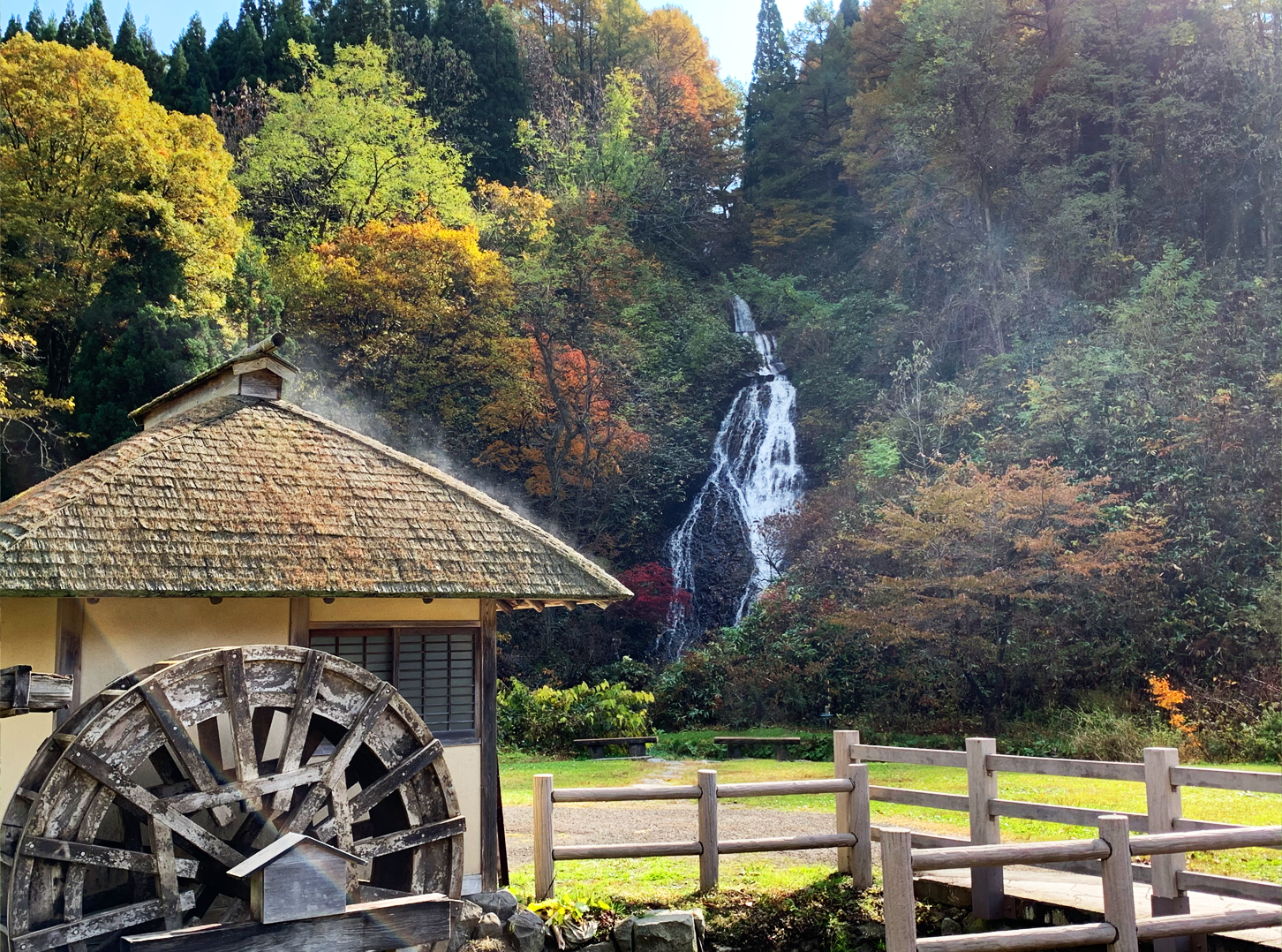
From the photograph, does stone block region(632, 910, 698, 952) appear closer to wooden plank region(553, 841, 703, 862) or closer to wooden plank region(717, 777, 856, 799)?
wooden plank region(553, 841, 703, 862)

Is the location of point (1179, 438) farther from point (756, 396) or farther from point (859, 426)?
point (756, 396)

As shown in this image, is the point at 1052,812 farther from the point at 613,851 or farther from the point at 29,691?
the point at 29,691

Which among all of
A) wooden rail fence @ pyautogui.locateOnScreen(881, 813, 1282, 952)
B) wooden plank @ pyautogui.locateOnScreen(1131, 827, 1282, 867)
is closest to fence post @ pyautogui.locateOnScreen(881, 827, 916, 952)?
wooden rail fence @ pyautogui.locateOnScreen(881, 813, 1282, 952)

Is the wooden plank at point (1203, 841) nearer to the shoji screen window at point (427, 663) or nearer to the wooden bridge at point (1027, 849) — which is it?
the wooden bridge at point (1027, 849)

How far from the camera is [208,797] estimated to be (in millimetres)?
7402

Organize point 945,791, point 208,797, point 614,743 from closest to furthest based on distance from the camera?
point 208,797
point 945,791
point 614,743

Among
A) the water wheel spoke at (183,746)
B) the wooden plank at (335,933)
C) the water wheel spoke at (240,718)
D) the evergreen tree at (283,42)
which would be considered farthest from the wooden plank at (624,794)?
the evergreen tree at (283,42)

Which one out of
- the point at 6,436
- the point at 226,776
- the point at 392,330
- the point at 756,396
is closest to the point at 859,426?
the point at 756,396

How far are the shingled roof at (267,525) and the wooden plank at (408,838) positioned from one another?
1779 mm

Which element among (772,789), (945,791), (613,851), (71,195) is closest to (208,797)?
(613,851)

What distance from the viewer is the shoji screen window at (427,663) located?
909 cm

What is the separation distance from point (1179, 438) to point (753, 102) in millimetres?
24932

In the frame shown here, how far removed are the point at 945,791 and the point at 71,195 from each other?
67.0 feet

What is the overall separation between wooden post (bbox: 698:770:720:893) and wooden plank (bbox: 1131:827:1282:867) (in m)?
3.07
